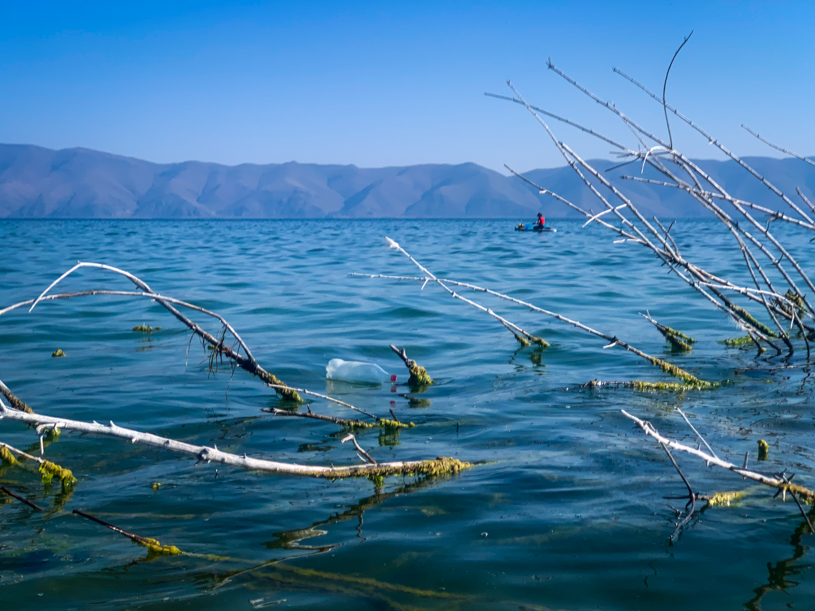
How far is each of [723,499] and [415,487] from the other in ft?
5.52

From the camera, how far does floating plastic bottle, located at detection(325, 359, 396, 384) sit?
6891 mm

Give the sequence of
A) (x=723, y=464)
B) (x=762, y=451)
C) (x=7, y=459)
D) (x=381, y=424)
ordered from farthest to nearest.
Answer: (x=381, y=424) < (x=7, y=459) < (x=762, y=451) < (x=723, y=464)

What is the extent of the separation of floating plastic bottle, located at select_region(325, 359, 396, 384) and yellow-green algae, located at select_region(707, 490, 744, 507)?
156 inches

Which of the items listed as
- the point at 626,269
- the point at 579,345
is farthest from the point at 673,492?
the point at 626,269

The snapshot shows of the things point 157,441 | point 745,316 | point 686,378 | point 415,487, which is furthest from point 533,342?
point 157,441

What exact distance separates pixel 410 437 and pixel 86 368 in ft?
14.4

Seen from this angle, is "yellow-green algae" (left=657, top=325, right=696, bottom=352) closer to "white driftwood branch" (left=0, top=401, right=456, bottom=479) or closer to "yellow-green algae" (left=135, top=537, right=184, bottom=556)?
"white driftwood branch" (left=0, top=401, right=456, bottom=479)

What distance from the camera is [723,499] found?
3.37 metres

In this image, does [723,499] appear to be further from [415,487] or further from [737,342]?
[737,342]

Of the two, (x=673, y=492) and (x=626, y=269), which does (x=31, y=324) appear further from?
(x=626, y=269)

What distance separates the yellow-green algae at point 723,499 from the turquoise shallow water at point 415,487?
10 centimetres

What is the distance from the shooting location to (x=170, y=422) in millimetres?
5344

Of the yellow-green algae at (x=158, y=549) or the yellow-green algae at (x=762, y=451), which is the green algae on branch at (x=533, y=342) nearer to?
the yellow-green algae at (x=762, y=451)

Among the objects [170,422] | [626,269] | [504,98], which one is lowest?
[170,422]
